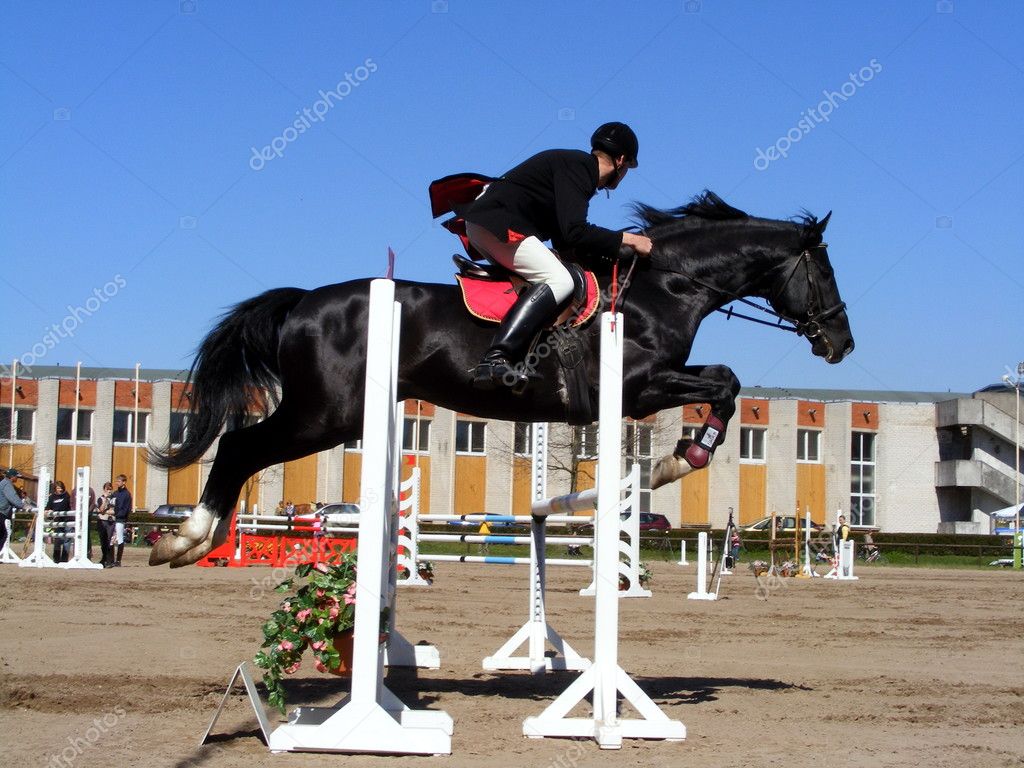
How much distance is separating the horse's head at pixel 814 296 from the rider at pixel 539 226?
1363 millimetres

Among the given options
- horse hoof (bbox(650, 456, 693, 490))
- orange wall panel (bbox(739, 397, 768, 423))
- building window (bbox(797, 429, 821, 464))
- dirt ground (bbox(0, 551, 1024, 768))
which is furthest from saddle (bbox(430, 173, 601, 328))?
building window (bbox(797, 429, 821, 464))

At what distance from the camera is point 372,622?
196 inches

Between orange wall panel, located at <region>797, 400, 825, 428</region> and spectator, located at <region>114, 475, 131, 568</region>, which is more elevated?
orange wall panel, located at <region>797, 400, 825, 428</region>

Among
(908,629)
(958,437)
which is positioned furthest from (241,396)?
(958,437)

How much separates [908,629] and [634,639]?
3.64 meters

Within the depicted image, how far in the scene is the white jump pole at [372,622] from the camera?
4.94 meters

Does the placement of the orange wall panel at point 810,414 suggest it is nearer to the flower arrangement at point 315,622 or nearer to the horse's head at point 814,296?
the horse's head at point 814,296

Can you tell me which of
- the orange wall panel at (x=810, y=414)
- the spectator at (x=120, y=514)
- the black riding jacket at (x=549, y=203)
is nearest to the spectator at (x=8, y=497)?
the spectator at (x=120, y=514)

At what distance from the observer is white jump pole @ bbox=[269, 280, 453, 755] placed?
4941mm

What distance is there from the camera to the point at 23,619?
995cm

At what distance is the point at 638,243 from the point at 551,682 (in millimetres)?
3081

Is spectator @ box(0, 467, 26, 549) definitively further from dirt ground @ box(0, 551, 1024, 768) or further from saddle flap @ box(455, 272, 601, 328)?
saddle flap @ box(455, 272, 601, 328)

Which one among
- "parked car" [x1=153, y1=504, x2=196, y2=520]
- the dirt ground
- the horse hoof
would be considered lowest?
"parked car" [x1=153, y1=504, x2=196, y2=520]

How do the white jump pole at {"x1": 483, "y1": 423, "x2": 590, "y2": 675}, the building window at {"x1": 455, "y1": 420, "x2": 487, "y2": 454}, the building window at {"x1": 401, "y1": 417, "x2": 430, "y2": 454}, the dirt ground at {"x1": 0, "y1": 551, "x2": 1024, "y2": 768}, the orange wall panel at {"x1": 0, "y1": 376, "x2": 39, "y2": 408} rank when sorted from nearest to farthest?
the dirt ground at {"x1": 0, "y1": 551, "x2": 1024, "y2": 768} < the white jump pole at {"x1": 483, "y1": 423, "x2": 590, "y2": 675} < the orange wall panel at {"x1": 0, "y1": 376, "x2": 39, "y2": 408} < the building window at {"x1": 401, "y1": 417, "x2": 430, "y2": 454} < the building window at {"x1": 455, "y1": 420, "x2": 487, "y2": 454}
